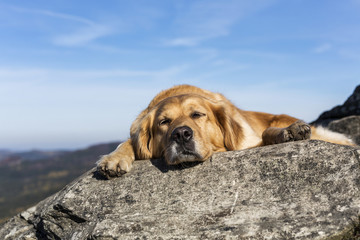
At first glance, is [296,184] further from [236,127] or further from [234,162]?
[236,127]

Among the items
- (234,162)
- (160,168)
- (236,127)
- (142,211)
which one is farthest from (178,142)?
(236,127)

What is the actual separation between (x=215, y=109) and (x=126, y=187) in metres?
2.09

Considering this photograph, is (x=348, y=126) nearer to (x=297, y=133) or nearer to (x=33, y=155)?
(x=297, y=133)

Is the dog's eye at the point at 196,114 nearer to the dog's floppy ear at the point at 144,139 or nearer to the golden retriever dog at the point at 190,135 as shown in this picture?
the golden retriever dog at the point at 190,135

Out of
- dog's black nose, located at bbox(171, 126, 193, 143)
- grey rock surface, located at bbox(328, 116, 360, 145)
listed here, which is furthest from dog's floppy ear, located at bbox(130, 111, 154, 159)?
grey rock surface, located at bbox(328, 116, 360, 145)

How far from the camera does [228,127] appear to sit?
5.73 m

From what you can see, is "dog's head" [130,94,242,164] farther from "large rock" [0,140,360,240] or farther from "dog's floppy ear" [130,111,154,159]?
"large rock" [0,140,360,240]

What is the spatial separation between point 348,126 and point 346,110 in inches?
31.8

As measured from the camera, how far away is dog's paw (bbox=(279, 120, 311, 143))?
4703 millimetres

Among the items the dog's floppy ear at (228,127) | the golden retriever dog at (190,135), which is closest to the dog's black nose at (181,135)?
the golden retriever dog at (190,135)

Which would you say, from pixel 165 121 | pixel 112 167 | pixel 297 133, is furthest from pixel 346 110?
pixel 112 167

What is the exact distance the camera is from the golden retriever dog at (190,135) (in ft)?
15.4

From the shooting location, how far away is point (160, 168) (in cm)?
477

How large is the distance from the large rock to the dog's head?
61 centimetres
